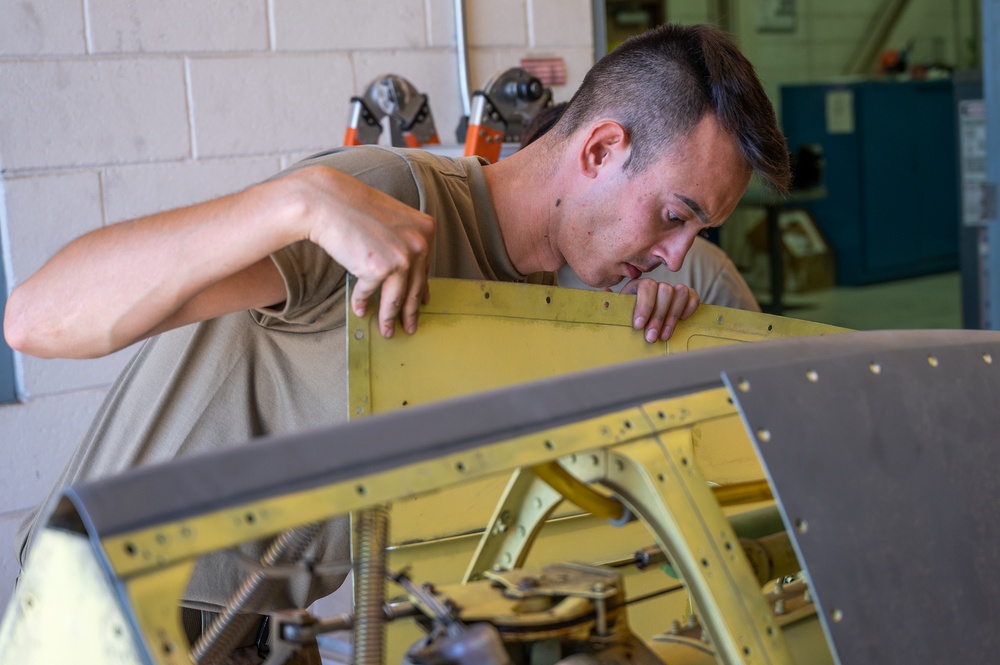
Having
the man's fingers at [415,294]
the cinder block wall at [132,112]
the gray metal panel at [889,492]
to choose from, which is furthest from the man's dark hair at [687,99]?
the cinder block wall at [132,112]

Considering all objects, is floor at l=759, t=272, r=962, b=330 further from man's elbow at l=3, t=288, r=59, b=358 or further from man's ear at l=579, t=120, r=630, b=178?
man's elbow at l=3, t=288, r=59, b=358

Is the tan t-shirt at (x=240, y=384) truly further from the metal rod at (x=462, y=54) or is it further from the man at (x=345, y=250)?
the metal rod at (x=462, y=54)

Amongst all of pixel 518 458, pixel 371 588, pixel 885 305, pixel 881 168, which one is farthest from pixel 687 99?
pixel 881 168

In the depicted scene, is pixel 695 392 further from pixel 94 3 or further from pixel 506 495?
pixel 94 3

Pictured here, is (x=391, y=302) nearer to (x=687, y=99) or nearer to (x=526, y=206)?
(x=526, y=206)

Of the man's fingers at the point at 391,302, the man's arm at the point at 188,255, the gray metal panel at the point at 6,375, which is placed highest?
the man's arm at the point at 188,255

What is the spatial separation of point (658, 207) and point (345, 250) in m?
0.59

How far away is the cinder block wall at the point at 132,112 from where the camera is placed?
2.95 metres

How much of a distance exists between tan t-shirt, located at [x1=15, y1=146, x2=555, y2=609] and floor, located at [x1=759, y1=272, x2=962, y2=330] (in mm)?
6038

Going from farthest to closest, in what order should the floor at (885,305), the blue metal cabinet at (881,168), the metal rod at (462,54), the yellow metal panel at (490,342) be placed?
1. the blue metal cabinet at (881,168)
2. the floor at (885,305)
3. the metal rod at (462,54)
4. the yellow metal panel at (490,342)

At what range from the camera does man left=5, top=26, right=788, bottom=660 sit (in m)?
1.39

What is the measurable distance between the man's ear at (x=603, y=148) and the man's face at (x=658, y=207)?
19mm

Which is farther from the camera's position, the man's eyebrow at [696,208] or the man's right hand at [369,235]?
the man's eyebrow at [696,208]

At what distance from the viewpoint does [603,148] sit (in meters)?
1.80
